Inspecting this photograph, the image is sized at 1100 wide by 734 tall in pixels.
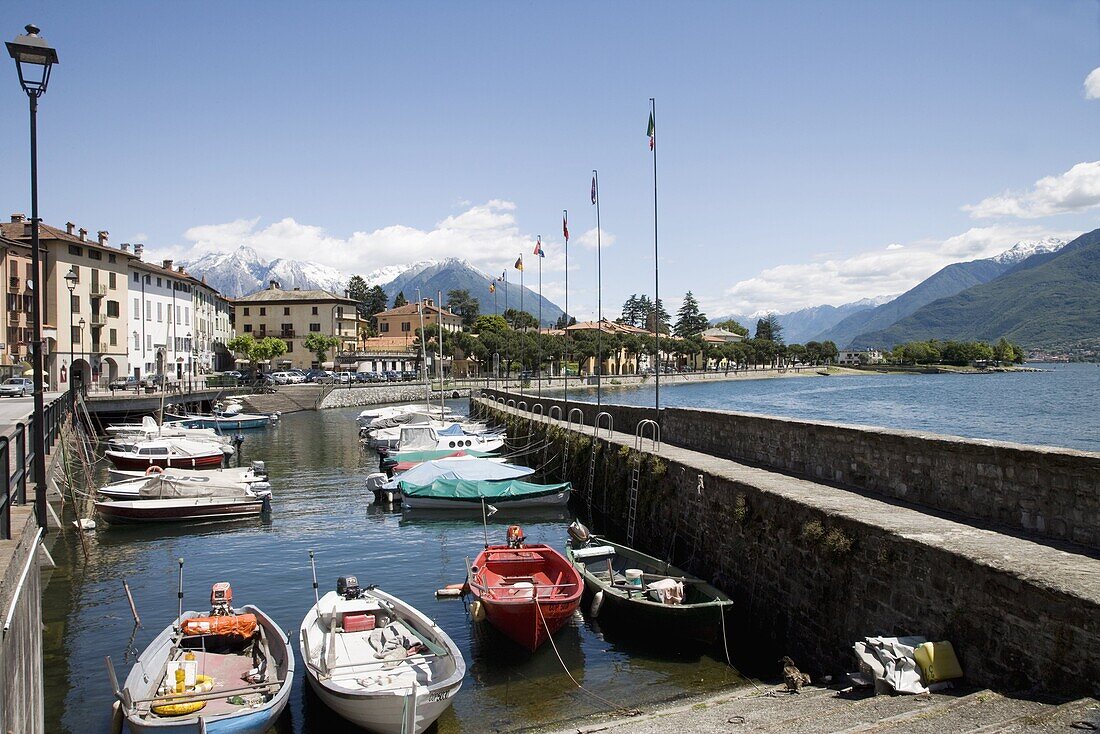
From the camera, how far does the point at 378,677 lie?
11.6 metres

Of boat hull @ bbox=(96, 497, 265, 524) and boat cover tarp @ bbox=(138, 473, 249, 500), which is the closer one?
boat hull @ bbox=(96, 497, 265, 524)

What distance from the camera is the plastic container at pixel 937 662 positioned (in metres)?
9.51

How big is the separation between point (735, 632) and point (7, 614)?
39.1 ft

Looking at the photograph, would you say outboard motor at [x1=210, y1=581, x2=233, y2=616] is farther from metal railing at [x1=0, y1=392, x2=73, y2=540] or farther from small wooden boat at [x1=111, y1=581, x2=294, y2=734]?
metal railing at [x1=0, y1=392, x2=73, y2=540]

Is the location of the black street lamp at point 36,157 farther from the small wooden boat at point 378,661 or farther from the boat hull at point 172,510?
the boat hull at point 172,510

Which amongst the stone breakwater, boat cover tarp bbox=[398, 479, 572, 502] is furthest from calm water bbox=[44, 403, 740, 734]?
the stone breakwater

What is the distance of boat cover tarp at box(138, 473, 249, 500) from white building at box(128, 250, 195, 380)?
49.4m

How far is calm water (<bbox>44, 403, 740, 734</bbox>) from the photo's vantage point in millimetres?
12891

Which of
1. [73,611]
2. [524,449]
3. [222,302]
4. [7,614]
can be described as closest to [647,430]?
[524,449]

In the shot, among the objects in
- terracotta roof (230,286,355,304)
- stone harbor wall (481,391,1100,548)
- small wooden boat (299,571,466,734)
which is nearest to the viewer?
small wooden boat (299,571,466,734)

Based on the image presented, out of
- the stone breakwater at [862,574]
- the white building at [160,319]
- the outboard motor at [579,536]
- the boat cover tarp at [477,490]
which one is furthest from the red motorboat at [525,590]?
the white building at [160,319]

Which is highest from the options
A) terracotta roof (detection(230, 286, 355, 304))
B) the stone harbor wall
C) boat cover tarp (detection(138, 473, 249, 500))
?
terracotta roof (detection(230, 286, 355, 304))

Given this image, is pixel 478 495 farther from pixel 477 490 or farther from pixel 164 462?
pixel 164 462

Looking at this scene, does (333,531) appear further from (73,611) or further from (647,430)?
(647,430)
